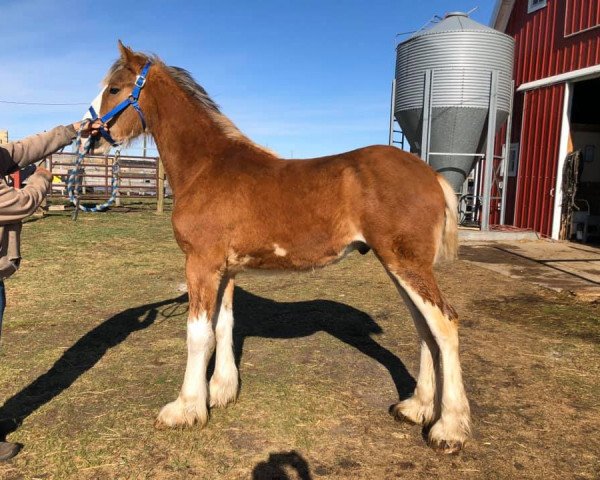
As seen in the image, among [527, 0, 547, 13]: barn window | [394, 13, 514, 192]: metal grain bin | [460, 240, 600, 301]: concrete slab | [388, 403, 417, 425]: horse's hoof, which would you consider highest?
[527, 0, 547, 13]: barn window

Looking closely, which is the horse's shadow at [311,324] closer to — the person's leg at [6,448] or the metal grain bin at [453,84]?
the person's leg at [6,448]

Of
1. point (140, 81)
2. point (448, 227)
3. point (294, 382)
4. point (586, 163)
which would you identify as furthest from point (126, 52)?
point (586, 163)

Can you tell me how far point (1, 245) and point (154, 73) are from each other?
178cm

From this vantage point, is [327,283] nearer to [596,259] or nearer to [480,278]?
[480,278]

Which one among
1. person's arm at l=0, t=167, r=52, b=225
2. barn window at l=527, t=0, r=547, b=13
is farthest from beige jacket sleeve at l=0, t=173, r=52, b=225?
barn window at l=527, t=0, r=547, b=13

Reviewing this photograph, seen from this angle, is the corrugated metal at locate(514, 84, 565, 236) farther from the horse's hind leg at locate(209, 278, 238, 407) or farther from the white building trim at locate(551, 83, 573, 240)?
the horse's hind leg at locate(209, 278, 238, 407)

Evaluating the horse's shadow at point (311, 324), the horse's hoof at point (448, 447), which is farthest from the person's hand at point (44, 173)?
the horse's hoof at point (448, 447)

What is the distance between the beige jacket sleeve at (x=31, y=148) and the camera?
2915mm

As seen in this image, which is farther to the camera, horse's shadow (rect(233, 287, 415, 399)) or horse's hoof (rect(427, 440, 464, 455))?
horse's shadow (rect(233, 287, 415, 399))

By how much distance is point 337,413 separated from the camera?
3.50 metres

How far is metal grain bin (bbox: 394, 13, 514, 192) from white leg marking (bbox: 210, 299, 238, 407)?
9525 mm

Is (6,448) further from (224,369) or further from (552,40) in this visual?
(552,40)

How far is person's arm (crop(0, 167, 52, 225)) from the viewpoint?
2.60 meters

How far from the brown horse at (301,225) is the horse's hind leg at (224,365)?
0.01 meters
